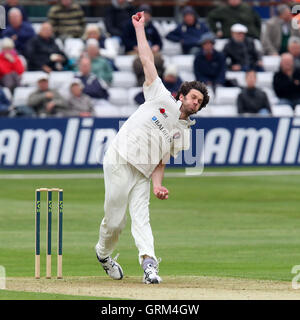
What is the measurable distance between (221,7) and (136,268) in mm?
15490

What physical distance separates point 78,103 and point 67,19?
3.09 metres

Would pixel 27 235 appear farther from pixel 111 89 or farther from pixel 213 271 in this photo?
pixel 111 89

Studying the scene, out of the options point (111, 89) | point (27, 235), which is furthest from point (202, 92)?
point (111, 89)

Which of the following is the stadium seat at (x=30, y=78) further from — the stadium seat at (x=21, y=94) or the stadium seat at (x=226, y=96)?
the stadium seat at (x=226, y=96)

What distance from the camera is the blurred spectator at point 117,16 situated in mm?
26141

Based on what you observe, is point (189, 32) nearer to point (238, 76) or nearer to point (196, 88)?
point (238, 76)

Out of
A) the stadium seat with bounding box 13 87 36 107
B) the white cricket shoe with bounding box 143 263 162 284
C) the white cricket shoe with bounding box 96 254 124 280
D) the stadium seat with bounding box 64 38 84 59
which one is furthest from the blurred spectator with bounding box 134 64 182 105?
the white cricket shoe with bounding box 143 263 162 284

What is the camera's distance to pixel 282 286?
35.6 feet

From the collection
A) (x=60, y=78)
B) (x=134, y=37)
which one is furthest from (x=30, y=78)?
(x=134, y=37)

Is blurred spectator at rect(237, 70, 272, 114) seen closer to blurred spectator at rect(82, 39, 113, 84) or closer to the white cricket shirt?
blurred spectator at rect(82, 39, 113, 84)

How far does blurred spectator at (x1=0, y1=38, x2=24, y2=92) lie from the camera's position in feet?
77.3

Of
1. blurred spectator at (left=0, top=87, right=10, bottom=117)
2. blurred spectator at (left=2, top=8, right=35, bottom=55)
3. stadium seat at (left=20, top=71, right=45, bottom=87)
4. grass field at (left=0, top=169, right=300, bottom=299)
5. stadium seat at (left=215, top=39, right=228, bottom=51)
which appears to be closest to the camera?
grass field at (left=0, top=169, right=300, bottom=299)

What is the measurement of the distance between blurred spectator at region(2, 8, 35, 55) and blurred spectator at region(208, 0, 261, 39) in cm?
501

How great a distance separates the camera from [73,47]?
2547cm
